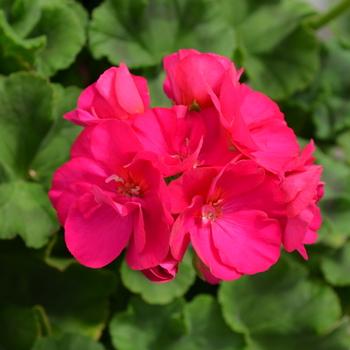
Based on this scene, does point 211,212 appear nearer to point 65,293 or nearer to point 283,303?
point 65,293

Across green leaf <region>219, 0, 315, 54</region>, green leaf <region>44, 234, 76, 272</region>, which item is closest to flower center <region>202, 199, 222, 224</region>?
green leaf <region>44, 234, 76, 272</region>

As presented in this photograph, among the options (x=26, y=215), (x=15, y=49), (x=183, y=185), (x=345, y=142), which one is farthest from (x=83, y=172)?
(x=345, y=142)

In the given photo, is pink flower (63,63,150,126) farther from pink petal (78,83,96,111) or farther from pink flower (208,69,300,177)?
pink flower (208,69,300,177)

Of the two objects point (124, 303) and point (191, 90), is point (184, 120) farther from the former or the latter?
point (124, 303)

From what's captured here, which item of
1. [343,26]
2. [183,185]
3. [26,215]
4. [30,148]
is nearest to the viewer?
[183,185]

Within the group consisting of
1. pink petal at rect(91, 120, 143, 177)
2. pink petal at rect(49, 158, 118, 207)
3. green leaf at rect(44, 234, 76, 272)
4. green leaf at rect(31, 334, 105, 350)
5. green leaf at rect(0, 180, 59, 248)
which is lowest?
green leaf at rect(31, 334, 105, 350)

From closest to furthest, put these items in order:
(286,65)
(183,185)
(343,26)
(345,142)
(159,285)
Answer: (183,185) < (159,285) < (286,65) < (345,142) < (343,26)

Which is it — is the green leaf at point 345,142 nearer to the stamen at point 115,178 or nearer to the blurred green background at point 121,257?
the blurred green background at point 121,257
